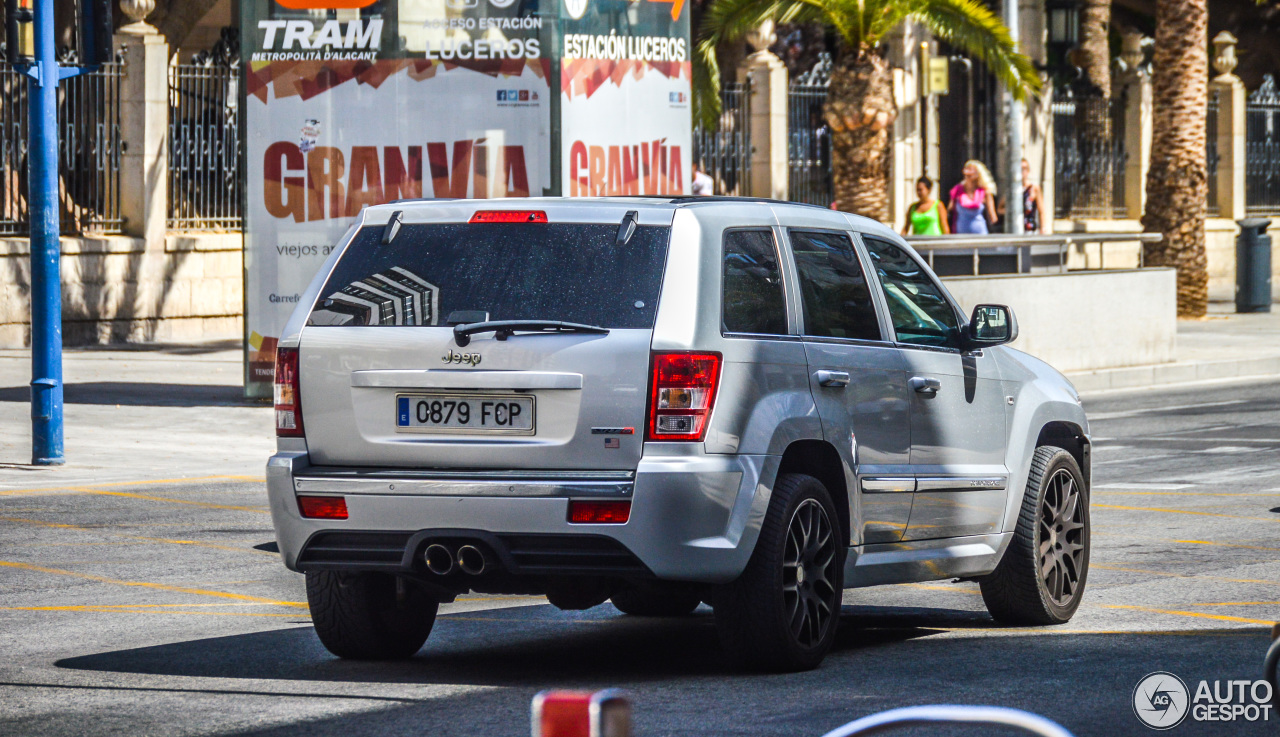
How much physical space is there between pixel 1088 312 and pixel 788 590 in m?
14.5

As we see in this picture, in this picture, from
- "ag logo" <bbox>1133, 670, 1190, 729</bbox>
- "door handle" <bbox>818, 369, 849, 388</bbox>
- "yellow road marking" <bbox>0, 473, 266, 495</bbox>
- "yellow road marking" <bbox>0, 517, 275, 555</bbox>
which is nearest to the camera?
"ag logo" <bbox>1133, 670, 1190, 729</bbox>

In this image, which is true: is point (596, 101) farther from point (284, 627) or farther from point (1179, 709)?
point (1179, 709)

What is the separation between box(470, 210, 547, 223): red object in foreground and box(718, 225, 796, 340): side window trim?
0.63m

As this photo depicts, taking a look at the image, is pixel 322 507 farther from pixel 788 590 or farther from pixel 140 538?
pixel 140 538

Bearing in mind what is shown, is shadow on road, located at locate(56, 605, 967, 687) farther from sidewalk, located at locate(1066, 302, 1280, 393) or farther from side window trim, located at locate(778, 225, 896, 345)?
sidewalk, located at locate(1066, 302, 1280, 393)

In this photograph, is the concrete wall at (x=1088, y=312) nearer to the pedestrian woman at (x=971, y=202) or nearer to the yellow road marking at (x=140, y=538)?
the pedestrian woman at (x=971, y=202)

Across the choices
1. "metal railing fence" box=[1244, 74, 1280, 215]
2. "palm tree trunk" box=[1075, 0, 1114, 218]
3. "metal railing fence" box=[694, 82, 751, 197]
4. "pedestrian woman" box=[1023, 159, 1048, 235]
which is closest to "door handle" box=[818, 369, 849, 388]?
"metal railing fence" box=[694, 82, 751, 197]

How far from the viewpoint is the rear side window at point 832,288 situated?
278 inches

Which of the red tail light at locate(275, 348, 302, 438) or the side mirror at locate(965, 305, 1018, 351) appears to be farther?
the side mirror at locate(965, 305, 1018, 351)

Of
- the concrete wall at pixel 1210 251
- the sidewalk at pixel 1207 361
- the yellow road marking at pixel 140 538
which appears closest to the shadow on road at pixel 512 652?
the yellow road marking at pixel 140 538

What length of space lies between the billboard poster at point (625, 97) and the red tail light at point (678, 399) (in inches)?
414

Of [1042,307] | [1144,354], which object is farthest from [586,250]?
[1144,354]

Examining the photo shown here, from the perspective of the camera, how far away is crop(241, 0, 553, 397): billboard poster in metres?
16.8

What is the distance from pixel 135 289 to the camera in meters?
22.4
